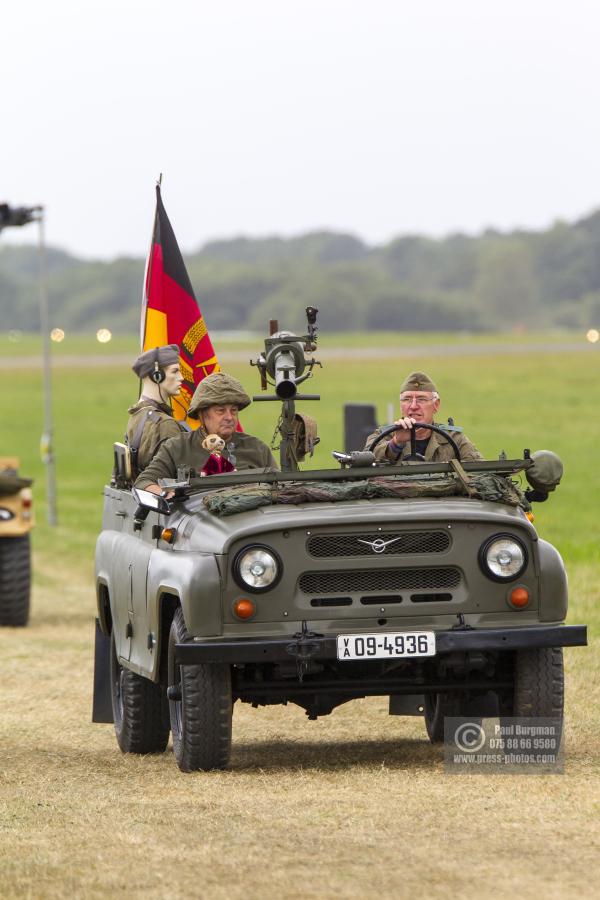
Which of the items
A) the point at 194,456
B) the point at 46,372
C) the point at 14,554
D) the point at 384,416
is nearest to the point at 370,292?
the point at 384,416

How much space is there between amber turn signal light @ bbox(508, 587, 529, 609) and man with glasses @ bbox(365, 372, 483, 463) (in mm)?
1481

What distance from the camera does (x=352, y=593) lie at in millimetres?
8570

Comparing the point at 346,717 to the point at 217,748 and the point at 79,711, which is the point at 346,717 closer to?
the point at 79,711

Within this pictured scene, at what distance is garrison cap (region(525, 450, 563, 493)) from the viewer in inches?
360

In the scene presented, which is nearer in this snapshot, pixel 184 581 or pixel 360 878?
pixel 360 878

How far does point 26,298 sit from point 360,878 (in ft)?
480

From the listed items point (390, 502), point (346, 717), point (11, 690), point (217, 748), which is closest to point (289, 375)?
point (390, 502)

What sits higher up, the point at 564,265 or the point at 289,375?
the point at 564,265

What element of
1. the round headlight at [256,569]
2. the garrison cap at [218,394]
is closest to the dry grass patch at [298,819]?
the round headlight at [256,569]

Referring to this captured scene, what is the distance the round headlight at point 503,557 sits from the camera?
8602 millimetres

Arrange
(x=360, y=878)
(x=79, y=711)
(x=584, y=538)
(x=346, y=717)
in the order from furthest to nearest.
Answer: (x=584, y=538)
(x=79, y=711)
(x=346, y=717)
(x=360, y=878)

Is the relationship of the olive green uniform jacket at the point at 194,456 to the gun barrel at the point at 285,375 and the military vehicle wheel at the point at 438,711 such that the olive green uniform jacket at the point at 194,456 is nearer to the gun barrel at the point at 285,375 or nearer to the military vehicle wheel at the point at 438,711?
the gun barrel at the point at 285,375

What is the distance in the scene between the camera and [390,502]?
8.80m

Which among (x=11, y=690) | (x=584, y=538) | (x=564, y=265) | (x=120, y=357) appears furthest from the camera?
(x=564, y=265)
